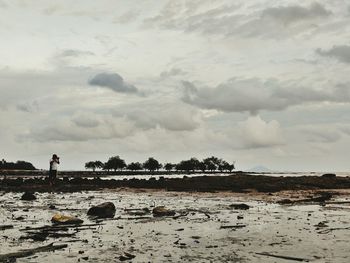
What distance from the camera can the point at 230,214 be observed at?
22.0 m

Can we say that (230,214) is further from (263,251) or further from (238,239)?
(263,251)

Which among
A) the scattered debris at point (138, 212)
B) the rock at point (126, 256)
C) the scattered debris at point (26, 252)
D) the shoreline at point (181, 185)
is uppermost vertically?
the shoreline at point (181, 185)

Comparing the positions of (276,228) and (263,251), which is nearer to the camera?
(263,251)

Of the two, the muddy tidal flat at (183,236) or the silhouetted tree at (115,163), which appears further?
the silhouetted tree at (115,163)

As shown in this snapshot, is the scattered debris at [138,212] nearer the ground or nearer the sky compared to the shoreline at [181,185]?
nearer the ground

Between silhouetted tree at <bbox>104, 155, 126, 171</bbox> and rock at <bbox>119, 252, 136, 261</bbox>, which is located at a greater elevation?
silhouetted tree at <bbox>104, 155, 126, 171</bbox>

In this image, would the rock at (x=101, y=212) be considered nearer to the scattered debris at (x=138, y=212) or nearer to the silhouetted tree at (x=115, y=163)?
the scattered debris at (x=138, y=212)

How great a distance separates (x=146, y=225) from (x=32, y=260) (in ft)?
23.9

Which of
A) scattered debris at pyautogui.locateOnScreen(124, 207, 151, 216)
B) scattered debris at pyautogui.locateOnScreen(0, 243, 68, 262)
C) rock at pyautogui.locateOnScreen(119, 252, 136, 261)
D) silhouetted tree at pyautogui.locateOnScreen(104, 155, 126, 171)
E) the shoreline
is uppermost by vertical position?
silhouetted tree at pyautogui.locateOnScreen(104, 155, 126, 171)

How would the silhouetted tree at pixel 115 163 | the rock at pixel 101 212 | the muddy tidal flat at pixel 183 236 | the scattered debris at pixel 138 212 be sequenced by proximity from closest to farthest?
the muddy tidal flat at pixel 183 236, the rock at pixel 101 212, the scattered debris at pixel 138 212, the silhouetted tree at pixel 115 163

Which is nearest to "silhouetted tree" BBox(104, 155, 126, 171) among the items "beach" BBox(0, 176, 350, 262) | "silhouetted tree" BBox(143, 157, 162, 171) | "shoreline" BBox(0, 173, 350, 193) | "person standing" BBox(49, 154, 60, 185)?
"silhouetted tree" BBox(143, 157, 162, 171)

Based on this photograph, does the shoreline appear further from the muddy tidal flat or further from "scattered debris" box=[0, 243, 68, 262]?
"scattered debris" box=[0, 243, 68, 262]

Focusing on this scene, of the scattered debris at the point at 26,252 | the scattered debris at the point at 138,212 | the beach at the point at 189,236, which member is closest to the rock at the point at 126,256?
the beach at the point at 189,236

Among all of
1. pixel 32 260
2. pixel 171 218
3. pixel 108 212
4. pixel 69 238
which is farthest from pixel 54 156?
pixel 32 260
